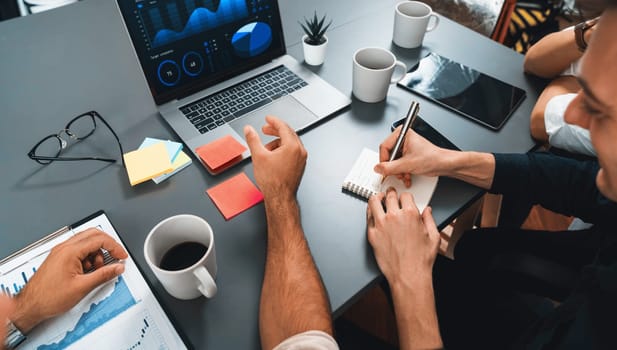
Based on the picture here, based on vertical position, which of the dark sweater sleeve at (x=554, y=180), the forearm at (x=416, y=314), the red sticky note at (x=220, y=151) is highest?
the red sticky note at (x=220, y=151)

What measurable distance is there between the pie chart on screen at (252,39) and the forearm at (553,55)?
2.27ft

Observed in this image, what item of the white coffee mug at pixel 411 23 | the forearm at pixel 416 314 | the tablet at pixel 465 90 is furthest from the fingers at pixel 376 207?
the white coffee mug at pixel 411 23

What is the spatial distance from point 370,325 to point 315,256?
2.26 feet

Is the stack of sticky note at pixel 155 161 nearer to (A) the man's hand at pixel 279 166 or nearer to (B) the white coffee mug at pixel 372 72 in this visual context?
(A) the man's hand at pixel 279 166

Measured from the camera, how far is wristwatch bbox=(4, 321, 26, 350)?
0.54 metres

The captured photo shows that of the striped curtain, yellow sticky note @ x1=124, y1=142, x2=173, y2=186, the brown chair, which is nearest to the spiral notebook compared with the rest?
yellow sticky note @ x1=124, y1=142, x2=173, y2=186

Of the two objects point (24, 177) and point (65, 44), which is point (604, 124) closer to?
point (24, 177)

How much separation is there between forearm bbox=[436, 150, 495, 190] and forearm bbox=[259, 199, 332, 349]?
1.08ft

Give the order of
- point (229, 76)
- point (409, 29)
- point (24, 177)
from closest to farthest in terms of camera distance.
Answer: point (24, 177)
point (229, 76)
point (409, 29)

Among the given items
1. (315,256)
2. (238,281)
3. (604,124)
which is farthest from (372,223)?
(604,124)

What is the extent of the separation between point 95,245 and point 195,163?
0.26 m

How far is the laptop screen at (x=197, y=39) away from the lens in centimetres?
80

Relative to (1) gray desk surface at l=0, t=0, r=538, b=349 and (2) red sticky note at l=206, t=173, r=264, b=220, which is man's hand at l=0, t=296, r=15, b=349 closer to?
(1) gray desk surface at l=0, t=0, r=538, b=349

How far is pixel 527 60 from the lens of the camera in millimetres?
998
